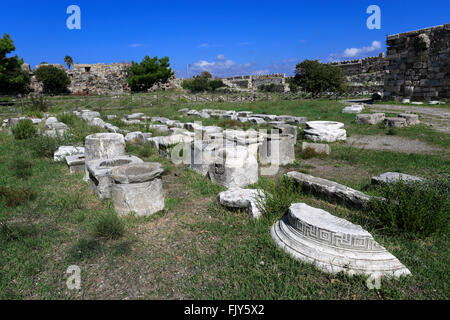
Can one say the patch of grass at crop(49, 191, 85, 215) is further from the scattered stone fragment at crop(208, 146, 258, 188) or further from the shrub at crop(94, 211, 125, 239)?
the scattered stone fragment at crop(208, 146, 258, 188)

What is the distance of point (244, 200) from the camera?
420 cm

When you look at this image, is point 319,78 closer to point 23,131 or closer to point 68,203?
point 23,131

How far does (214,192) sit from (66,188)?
9.38ft

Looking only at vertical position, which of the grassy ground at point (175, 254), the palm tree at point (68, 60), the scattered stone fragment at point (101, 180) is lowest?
the grassy ground at point (175, 254)

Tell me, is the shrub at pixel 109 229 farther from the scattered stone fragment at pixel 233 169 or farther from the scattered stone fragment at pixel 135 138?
the scattered stone fragment at pixel 135 138

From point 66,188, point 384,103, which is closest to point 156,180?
point 66,188

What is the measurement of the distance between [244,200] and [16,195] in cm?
380

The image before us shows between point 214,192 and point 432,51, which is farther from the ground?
point 432,51

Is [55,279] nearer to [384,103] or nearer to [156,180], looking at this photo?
[156,180]

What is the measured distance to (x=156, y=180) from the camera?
4.41 metres

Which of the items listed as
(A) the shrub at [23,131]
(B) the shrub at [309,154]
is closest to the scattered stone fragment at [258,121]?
(B) the shrub at [309,154]

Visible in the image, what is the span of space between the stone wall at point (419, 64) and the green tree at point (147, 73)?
26.9m

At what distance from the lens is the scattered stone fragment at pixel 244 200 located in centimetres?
409

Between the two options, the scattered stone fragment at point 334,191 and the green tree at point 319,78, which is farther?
the green tree at point 319,78
